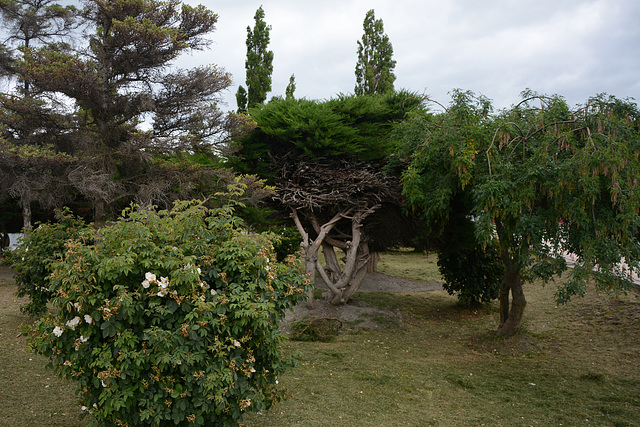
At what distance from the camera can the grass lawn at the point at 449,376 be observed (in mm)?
5262

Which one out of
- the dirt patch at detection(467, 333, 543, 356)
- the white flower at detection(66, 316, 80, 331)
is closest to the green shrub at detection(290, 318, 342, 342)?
the dirt patch at detection(467, 333, 543, 356)

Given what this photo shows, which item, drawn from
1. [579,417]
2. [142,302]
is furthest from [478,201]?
[142,302]

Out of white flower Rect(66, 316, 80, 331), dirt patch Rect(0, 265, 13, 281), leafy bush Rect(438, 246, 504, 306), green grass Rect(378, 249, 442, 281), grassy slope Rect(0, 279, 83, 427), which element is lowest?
grassy slope Rect(0, 279, 83, 427)

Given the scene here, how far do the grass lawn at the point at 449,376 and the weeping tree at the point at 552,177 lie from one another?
145 cm

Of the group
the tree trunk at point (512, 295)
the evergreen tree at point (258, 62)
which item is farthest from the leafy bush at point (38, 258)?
the evergreen tree at point (258, 62)

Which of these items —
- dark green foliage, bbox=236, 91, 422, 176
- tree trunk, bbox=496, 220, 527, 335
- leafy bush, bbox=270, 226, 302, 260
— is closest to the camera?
tree trunk, bbox=496, 220, 527, 335

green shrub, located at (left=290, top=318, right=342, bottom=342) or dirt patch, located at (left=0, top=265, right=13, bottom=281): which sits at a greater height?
dirt patch, located at (left=0, top=265, right=13, bottom=281)

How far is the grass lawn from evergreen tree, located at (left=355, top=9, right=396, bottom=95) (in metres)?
12.5

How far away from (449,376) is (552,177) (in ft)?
10.6

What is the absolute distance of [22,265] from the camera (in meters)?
7.78

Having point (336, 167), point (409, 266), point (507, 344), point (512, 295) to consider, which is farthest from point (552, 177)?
point (409, 266)

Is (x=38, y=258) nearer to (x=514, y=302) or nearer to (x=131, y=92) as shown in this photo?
(x=131, y=92)

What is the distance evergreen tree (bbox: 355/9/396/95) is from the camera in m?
20.9

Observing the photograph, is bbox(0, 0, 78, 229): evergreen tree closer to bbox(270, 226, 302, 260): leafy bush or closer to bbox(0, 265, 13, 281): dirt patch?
bbox(0, 265, 13, 281): dirt patch
